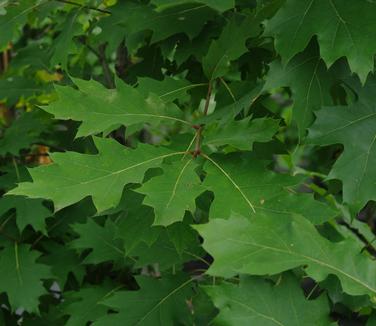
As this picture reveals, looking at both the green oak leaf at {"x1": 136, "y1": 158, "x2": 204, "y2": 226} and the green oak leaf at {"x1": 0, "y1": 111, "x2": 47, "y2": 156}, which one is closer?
the green oak leaf at {"x1": 136, "y1": 158, "x2": 204, "y2": 226}

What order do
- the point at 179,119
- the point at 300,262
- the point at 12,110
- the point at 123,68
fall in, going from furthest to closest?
the point at 12,110 < the point at 123,68 < the point at 179,119 < the point at 300,262

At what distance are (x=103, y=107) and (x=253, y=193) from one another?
1.05 ft

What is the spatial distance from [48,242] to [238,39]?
3.04ft

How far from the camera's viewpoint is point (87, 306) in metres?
1.60

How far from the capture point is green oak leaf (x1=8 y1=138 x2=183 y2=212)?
1.05 metres

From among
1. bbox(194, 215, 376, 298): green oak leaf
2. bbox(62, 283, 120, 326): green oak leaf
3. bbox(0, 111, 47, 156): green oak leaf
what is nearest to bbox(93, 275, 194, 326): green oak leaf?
bbox(62, 283, 120, 326): green oak leaf

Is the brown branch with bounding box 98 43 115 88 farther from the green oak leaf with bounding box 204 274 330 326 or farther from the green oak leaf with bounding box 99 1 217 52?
the green oak leaf with bounding box 204 274 330 326

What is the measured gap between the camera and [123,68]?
1840mm

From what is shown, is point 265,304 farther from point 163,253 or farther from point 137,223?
point 163,253

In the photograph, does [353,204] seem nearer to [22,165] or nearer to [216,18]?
[216,18]

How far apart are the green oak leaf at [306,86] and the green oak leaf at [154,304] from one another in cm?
45

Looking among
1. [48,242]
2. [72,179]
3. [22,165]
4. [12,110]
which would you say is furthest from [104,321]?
[12,110]

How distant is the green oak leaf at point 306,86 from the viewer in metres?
1.21

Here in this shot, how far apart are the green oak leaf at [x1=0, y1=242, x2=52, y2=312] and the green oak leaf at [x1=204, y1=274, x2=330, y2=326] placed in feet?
2.89
